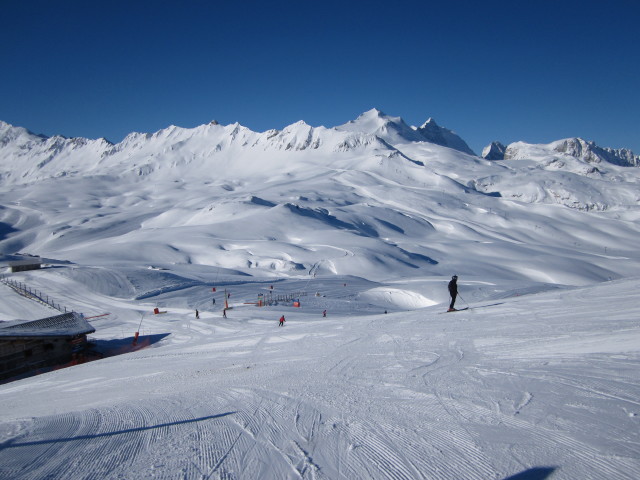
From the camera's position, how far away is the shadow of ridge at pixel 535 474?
320cm

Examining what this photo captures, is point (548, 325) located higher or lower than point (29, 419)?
higher

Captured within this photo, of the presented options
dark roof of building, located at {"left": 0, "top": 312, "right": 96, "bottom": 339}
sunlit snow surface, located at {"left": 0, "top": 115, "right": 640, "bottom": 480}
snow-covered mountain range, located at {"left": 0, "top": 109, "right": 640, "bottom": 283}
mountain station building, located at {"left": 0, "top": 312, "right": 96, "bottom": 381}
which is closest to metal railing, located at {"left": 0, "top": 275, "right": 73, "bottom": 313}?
sunlit snow surface, located at {"left": 0, "top": 115, "right": 640, "bottom": 480}

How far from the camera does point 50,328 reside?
19.1m

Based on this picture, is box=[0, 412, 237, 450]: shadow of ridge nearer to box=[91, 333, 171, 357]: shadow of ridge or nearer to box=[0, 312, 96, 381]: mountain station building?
box=[91, 333, 171, 357]: shadow of ridge

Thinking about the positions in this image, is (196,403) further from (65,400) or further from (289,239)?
(289,239)

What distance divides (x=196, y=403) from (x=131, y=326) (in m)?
19.4

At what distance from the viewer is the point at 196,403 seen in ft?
18.1

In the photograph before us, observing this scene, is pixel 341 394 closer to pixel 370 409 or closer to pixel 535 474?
pixel 370 409

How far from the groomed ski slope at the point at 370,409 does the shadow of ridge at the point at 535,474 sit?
0.02 meters

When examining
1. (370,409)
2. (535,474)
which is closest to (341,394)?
(370,409)

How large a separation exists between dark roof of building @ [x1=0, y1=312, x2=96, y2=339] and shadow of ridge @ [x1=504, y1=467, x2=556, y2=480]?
65.4ft

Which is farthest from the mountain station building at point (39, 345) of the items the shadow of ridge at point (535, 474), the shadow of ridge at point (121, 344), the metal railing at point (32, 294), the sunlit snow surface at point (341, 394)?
the shadow of ridge at point (535, 474)

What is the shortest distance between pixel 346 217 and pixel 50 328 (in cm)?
7458

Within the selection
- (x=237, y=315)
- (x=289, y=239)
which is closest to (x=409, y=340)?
(x=237, y=315)
